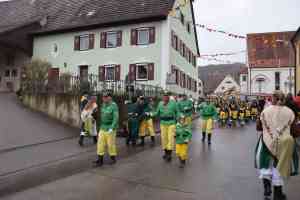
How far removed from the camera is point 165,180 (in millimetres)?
5965

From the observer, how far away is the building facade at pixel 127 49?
22.2 meters

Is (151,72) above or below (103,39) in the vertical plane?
below

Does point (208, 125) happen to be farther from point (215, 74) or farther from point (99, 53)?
point (215, 74)

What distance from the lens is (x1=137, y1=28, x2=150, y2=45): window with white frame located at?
74.8 feet

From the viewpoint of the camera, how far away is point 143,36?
2306cm

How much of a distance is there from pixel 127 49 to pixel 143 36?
168cm

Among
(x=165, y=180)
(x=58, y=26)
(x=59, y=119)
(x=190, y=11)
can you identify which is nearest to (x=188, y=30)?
(x=190, y=11)

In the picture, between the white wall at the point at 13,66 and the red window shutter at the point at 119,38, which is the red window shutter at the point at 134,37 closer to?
the red window shutter at the point at 119,38

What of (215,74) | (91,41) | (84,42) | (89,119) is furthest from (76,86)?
(215,74)

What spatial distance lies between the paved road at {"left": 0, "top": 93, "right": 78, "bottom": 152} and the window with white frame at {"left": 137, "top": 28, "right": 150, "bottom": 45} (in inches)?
442

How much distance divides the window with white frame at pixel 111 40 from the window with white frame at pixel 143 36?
2142 mm

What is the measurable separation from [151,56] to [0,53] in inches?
619

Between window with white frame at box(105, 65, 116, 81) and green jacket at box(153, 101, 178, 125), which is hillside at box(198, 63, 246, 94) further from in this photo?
green jacket at box(153, 101, 178, 125)

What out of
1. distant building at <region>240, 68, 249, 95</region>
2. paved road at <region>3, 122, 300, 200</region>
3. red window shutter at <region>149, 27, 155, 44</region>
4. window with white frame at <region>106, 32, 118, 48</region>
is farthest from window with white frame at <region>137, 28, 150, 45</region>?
distant building at <region>240, 68, 249, 95</region>
